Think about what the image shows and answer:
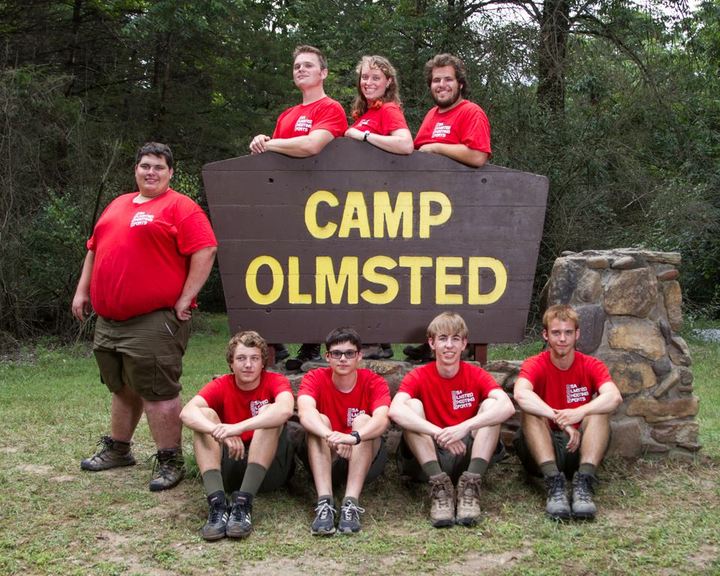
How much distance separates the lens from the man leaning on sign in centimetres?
462

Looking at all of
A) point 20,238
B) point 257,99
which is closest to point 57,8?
point 257,99

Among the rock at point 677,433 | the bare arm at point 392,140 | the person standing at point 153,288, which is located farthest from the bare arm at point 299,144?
the rock at point 677,433

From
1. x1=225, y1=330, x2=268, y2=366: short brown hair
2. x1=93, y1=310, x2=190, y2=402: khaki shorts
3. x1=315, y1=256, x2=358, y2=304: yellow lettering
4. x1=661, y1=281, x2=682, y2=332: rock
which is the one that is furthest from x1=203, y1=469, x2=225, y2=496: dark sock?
x1=661, y1=281, x2=682, y2=332: rock

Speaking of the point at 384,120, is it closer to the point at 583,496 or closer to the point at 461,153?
the point at 461,153

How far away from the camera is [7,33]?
40.9 feet

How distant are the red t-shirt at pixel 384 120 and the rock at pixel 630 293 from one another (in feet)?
5.12

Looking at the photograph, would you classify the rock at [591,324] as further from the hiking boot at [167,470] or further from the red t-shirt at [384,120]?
the hiking boot at [167,470]

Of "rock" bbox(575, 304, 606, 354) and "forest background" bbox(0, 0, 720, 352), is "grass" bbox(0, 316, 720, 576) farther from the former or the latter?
"forest background" bbox(0, 0, 720, 352)

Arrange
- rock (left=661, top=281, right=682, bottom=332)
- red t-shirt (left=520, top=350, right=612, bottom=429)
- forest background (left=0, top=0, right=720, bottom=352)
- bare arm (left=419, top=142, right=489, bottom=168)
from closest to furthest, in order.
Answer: red t-shirt (left=520, top=350, right=612, bottom=429)
bare arm (left=419, top=142, right=489, bottom=168)
rock (left=661, top=281, right=682, bottom=332)
forest background (left=0, top=0, right=720, bottom=352)

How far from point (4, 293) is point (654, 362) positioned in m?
8.56

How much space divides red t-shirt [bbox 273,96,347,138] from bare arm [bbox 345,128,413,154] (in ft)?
0.32

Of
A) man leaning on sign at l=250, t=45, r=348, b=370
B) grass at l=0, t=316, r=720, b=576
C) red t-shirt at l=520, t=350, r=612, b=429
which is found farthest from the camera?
man leaning on sign at l=250, t=45, r=348, b=370

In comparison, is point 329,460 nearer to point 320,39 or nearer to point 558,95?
point 558,95

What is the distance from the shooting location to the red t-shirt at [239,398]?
14.0 feet
